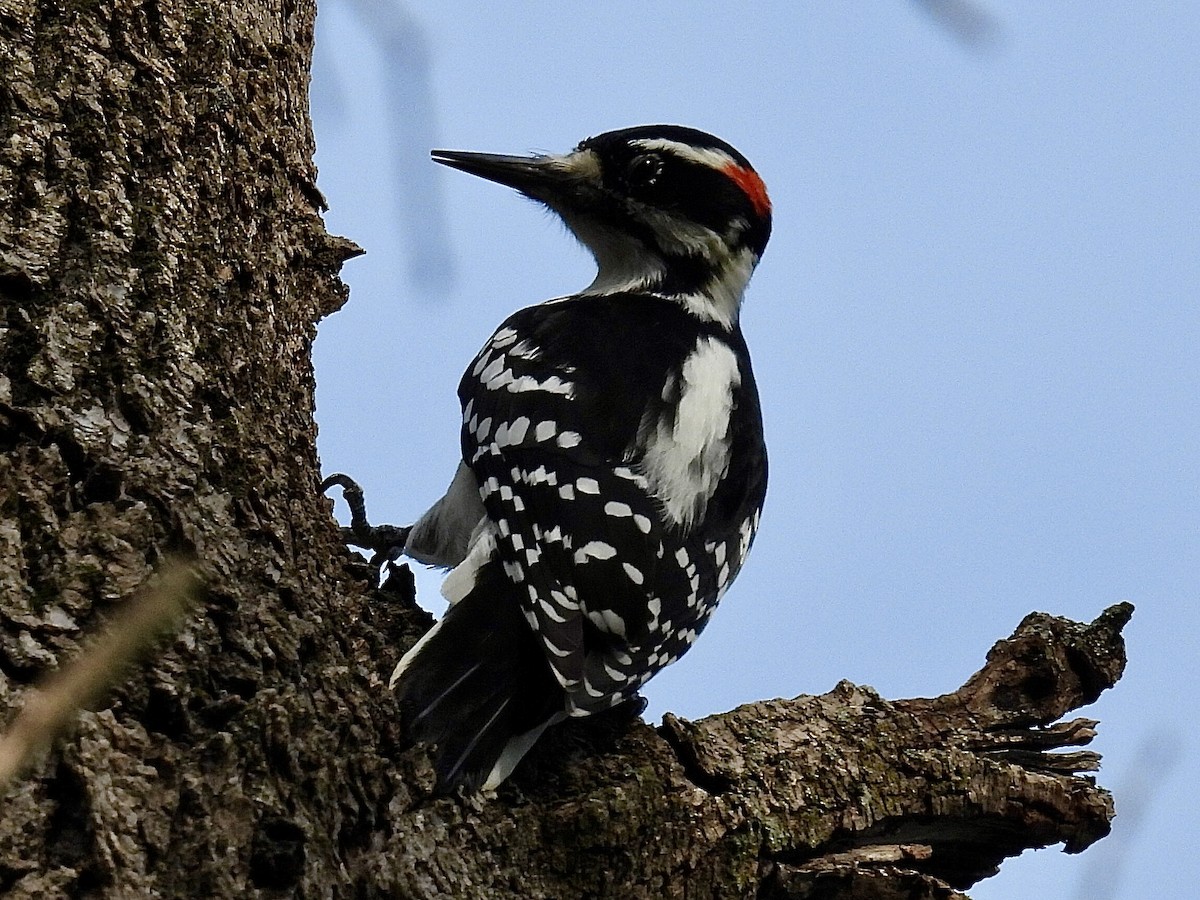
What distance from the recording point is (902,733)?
8.04ft

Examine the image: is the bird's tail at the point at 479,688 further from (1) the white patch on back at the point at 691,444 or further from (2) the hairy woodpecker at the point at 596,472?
(1) the white patch on back at the point at 691,444

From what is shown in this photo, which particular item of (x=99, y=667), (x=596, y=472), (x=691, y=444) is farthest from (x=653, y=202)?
(x=99, y=667)

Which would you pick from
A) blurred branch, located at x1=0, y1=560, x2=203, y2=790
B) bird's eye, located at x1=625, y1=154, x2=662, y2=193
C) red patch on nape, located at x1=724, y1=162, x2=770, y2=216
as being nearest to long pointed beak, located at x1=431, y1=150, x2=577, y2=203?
bird's eye, located at x1=625, y1=154, x2=662, y2=193

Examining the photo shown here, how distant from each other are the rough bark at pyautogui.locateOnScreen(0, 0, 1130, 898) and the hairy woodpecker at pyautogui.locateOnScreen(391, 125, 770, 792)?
11cm

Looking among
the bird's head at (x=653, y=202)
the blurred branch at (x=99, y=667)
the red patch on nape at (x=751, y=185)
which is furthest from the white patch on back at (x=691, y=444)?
the blurred branch at (x=99, y=667)

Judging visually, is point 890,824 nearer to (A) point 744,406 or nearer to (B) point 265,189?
(A) point 744,406

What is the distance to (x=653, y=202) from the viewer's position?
11.5 feet

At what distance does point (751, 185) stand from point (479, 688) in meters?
2.15

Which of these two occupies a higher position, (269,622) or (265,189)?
(265,189)

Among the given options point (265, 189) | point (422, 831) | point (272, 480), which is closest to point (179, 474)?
point (272, 480)

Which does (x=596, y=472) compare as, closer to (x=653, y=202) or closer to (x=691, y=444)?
(x=691, y=444)

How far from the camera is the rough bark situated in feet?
4.88

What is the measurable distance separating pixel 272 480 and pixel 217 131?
73cm

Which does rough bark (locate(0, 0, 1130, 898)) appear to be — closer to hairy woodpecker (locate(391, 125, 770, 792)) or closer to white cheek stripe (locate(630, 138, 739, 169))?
hairy woodpecker (locate(391, 125, 770, 792))
